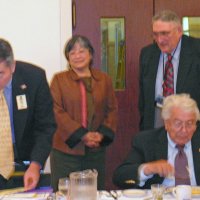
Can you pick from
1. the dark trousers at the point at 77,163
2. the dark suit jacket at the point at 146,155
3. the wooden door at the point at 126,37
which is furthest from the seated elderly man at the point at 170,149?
the wooden door at the point at 126,37

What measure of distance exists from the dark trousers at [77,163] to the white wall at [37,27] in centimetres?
97

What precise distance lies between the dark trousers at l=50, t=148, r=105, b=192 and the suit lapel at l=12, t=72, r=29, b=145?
3.62 ft

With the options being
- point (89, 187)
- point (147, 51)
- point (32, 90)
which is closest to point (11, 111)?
point (32, 90)

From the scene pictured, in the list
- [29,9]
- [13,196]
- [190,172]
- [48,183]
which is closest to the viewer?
[13,196]

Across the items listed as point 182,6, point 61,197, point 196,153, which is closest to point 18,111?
point 61,197

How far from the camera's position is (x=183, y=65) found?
3.51m

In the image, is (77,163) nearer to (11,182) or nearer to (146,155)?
(146,155)

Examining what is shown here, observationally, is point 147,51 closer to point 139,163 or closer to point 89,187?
point 139,163

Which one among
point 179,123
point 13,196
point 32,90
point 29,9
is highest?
point 29,9

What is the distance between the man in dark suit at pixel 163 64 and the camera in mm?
3471

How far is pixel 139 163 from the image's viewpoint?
2.76m

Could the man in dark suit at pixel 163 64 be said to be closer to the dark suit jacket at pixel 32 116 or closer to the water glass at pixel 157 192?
the dark suit jacket at pixel 32 116

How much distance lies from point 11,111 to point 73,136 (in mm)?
1086

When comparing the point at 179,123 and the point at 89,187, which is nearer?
the point at 89,187
